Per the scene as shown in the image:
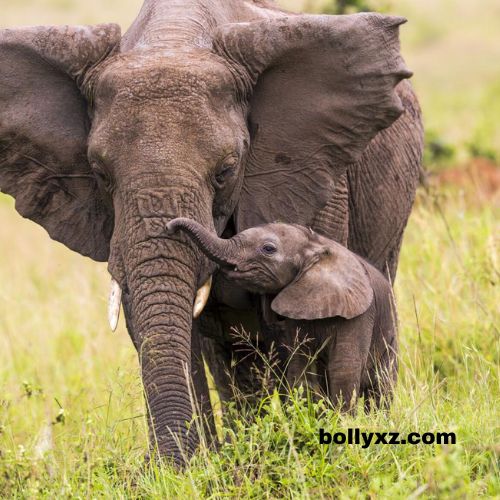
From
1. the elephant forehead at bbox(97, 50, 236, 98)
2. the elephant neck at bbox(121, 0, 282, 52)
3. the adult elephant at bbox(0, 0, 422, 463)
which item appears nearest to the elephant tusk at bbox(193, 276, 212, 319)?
Answer: the adult elephant at bbox(0, 0, 422, 463)

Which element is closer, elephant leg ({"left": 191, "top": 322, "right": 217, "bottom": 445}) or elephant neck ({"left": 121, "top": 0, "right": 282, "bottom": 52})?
elephant neck ({"left": 121, "top": 0, "right": 282, "bottom": 52})

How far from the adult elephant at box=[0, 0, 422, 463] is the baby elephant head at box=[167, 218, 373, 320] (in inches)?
6.6

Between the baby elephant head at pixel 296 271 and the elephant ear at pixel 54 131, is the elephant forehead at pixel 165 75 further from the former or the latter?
the baby elephant head at pixel 296 271

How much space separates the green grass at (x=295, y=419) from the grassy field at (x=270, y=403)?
0.01 metres

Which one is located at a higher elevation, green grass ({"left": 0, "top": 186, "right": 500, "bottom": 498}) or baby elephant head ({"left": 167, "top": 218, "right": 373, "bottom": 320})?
baby elephant head ({"left": 167, "top": 218, "right": 373, "bottom": 320})

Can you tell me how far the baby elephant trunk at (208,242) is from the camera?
204 inches

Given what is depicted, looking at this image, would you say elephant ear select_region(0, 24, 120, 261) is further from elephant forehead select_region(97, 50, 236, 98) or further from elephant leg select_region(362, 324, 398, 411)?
elephant leg select_region(362, 324, 398, 411)

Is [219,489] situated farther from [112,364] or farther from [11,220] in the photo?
[11,220]

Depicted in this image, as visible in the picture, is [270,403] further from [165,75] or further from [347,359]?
[165,75]

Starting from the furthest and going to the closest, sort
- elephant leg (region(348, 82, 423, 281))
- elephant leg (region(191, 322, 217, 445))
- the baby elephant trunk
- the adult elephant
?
elephant leg (region(348, 82, 423, 281)) < elephant leg (region(191, 322, 217, 445)) < the adult elephant < the baby elephant trunk

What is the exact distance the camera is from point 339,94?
20.0ft

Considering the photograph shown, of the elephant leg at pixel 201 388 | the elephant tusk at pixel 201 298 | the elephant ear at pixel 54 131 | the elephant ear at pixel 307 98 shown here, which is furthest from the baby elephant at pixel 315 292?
the elephant ear at pixel 54 131

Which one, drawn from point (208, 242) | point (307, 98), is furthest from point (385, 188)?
point (208, 242)

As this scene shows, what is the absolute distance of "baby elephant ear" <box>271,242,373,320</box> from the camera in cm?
553
